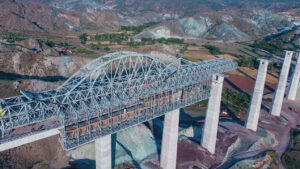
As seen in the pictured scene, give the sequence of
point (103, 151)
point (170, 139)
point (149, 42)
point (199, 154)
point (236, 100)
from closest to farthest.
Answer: point (103, 151) < point (170, 139) < point (199, 154) < point (236, 100) < point (149, 42)

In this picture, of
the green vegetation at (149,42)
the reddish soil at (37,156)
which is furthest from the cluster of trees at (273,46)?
the reddish soil at (37,156)

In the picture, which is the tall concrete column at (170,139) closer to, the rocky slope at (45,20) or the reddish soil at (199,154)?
the reddish soil at (199,154)

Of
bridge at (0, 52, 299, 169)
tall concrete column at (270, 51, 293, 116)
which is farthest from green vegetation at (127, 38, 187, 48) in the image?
bridge at (0, 52, 299, 169)

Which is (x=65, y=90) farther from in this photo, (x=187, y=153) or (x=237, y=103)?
(x=237, y=103)

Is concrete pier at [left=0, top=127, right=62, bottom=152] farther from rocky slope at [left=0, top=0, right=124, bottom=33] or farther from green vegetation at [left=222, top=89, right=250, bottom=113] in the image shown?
rocky slope at [left=0, top=0, right=124, bottom=33]

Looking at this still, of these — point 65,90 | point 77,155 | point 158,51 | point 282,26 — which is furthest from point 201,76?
point 282,26

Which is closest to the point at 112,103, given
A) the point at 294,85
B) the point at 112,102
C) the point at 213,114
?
the point at 112,102

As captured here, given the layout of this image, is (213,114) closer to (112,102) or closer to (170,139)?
(170,139)
